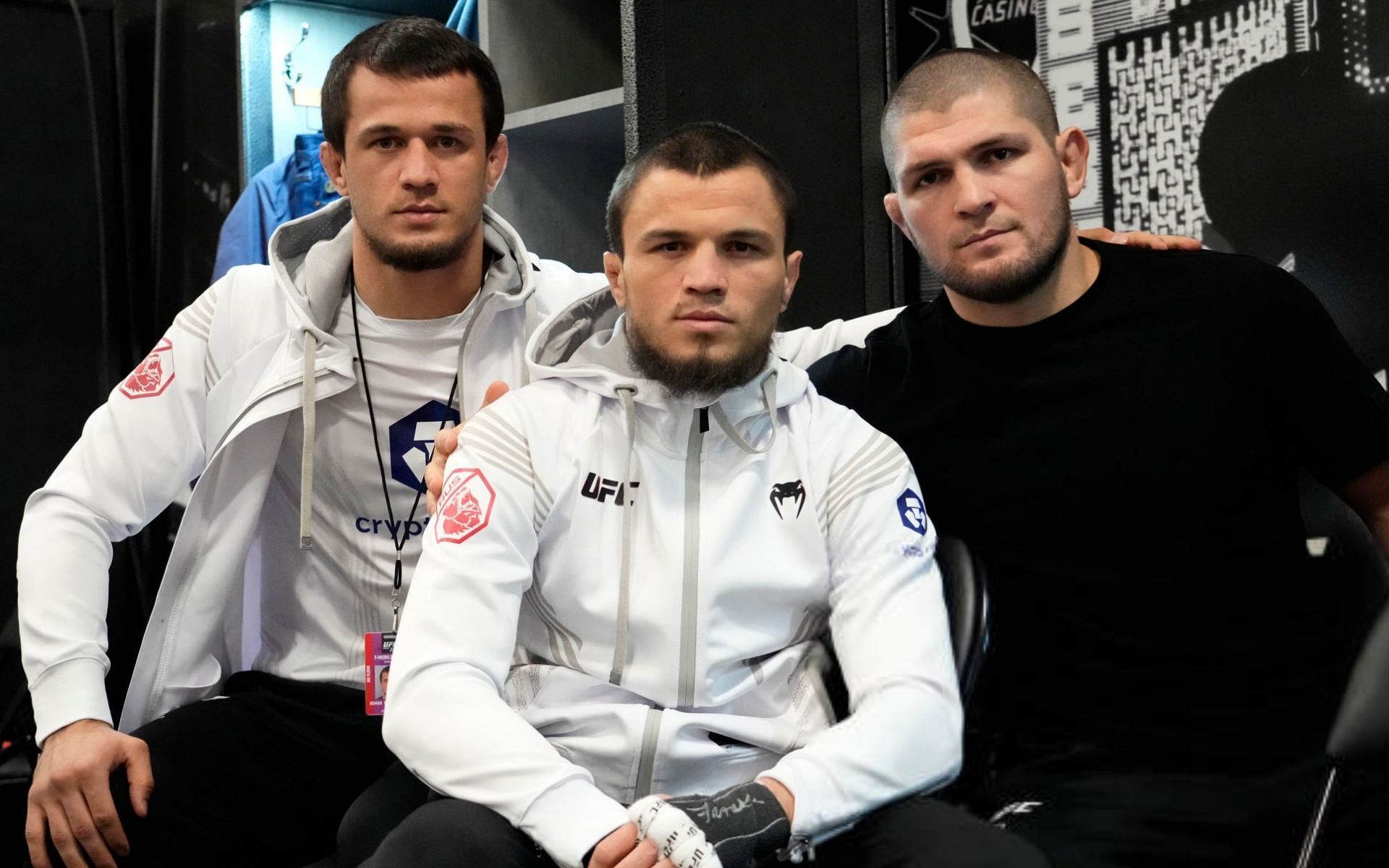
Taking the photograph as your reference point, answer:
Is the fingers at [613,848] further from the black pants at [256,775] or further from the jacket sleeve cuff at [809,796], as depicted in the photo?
the black pants at [256,775]

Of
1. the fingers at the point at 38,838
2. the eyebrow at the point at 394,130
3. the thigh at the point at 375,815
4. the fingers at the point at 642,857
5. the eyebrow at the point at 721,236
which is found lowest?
the fingers at the point at 38,838

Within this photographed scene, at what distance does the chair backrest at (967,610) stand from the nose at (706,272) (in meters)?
0.42

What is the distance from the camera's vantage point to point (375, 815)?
1519 millimetres

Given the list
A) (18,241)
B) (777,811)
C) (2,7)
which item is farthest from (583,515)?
(2,7)

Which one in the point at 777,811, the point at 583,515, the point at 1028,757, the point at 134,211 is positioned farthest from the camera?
the point at 134,211

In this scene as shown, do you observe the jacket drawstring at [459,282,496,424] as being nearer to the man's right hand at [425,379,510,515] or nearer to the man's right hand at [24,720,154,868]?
the man's right hand at [425,379,510,515]

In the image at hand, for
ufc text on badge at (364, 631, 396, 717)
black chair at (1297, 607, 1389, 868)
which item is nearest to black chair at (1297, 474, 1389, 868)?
black chair at (1297, 607, 1389, 868)

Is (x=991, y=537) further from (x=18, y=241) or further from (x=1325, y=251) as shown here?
(x=18, y=241)

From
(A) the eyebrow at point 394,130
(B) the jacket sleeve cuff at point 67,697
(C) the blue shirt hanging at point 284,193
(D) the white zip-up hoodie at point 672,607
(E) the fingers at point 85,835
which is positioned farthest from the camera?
(C) the blue shirt hanging at point 284,193

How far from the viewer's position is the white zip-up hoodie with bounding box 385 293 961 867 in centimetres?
137

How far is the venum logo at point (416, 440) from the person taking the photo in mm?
1905

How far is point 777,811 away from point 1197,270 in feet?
3.13

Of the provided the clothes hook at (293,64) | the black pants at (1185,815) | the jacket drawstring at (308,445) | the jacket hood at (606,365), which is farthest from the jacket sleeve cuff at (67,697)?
the clothes hook at (293,64)

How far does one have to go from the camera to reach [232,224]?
10.4 ft
